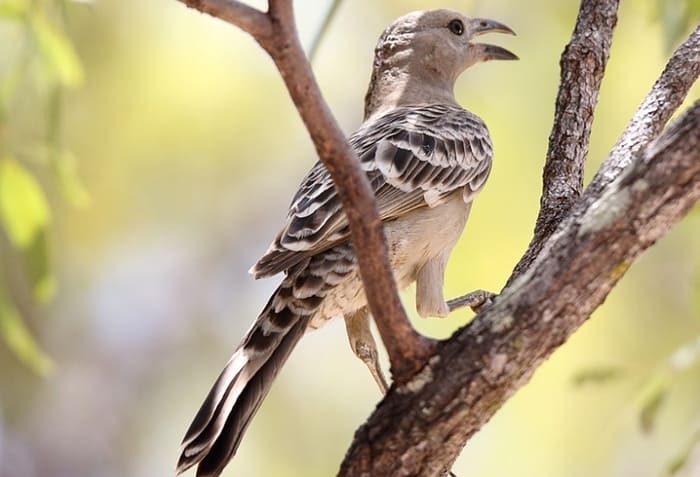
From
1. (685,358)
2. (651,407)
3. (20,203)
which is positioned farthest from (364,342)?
(20,203)

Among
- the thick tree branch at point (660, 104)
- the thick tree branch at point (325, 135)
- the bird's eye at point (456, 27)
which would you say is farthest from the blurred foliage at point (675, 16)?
the thick tree branch at point (325, 135)

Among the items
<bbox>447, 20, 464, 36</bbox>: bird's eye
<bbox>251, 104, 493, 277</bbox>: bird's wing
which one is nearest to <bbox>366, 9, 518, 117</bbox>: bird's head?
<bbox>447, 20, 464, 36</bbox>: bird's eye

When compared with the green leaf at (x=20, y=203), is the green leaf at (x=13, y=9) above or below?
above

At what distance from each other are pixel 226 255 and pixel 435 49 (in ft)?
13.1

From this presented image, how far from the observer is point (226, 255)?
29.2 ft


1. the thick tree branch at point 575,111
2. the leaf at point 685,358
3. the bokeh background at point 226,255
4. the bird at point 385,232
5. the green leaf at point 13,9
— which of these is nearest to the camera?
the bird at point 385,232

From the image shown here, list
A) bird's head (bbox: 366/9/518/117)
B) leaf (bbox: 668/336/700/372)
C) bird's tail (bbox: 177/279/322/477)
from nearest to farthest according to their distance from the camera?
bird's tail (bbox: 177/279/322/477) → leaf (bbox: 668/336/700/372) → bird's head (bbox: 366/9/518/117)

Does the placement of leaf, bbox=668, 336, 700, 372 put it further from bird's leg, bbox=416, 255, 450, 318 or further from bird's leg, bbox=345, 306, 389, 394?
bird's leg, bbox=345, 306, 389, 394

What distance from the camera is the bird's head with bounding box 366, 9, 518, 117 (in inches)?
208

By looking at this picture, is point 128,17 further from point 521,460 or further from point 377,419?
point 377,419

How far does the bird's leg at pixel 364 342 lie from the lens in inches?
169

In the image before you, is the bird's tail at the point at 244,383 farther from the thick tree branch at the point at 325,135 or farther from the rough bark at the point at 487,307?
the thick tree branch at the point at 325,135

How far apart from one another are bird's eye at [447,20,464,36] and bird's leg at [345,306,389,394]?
5.42 feet

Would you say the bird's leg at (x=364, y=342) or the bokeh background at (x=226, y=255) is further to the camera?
the bokeh background at (x=226, y=255)
